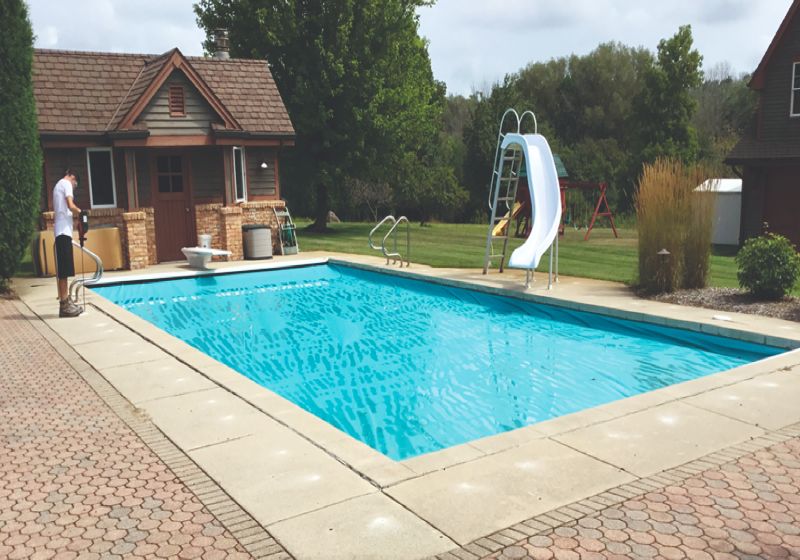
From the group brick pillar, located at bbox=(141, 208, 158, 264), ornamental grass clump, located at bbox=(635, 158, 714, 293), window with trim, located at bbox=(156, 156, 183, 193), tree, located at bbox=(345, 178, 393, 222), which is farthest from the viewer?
tree, located at bbox=(345, 178, 393, 222)

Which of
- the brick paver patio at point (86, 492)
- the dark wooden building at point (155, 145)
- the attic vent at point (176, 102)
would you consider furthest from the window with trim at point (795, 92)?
the brick paver patio at point (86, 492)

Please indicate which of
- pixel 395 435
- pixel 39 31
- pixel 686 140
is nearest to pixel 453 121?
pixel 686 140

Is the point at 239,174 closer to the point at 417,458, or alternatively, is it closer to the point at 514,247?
the point at 514,247

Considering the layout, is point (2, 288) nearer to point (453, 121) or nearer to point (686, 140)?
point (686, 140)

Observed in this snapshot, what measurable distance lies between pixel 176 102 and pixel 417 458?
12.7 meters

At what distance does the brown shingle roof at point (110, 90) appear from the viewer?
48.6ft

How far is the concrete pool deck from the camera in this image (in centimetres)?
370

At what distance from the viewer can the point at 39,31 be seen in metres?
11.9

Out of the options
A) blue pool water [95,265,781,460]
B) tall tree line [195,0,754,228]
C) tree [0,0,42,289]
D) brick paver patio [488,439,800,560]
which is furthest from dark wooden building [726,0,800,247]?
tree [0,0,42,289]

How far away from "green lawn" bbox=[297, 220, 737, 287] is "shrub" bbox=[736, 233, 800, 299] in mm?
1876

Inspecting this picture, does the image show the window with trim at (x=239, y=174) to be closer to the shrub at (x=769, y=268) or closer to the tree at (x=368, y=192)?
the shrub at (x=769, y=268)


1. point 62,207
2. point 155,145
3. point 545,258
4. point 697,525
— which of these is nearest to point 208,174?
point 155,145

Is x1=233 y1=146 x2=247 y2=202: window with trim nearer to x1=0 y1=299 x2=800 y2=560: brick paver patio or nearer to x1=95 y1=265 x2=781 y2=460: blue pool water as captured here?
x1=95 y1=265 x2=781 y2=460: blue pool water

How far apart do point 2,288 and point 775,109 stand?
62.0ft
